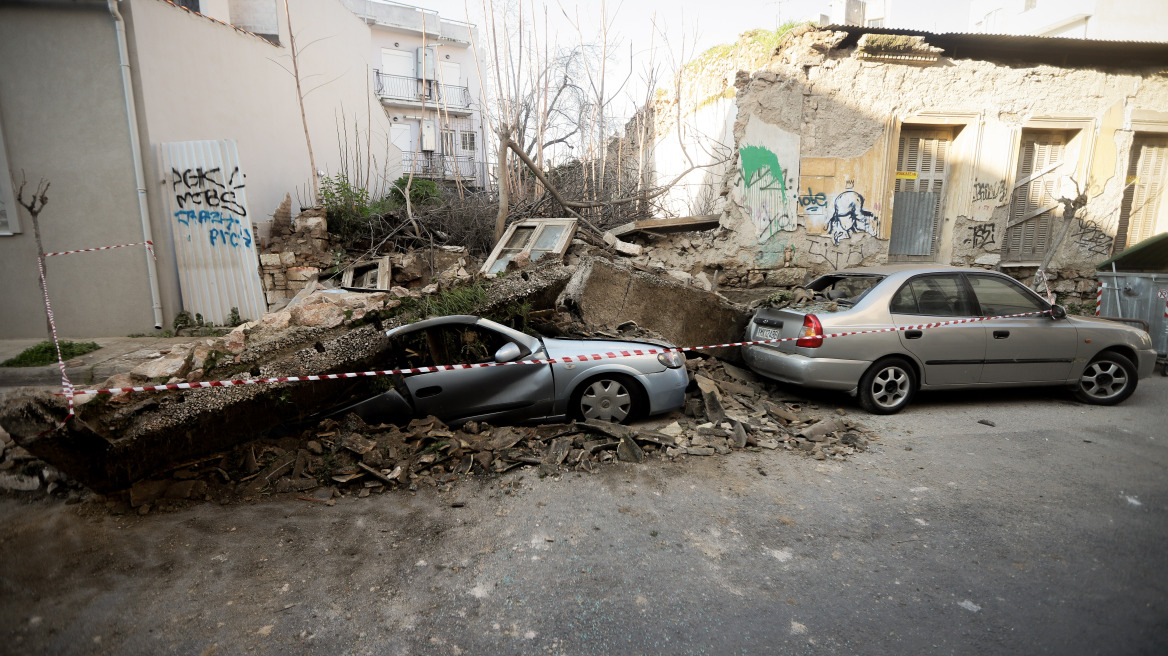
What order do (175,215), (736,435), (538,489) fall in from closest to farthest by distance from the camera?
(538,489), (736,435), (175,215)

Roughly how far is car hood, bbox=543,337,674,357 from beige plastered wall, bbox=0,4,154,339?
23.8ft

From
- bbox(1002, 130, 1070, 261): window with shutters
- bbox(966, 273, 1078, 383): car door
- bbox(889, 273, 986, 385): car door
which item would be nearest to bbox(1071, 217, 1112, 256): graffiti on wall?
bbox(1002, 130, 1070, 261): window with shutters

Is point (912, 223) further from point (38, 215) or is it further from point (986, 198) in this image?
point (38, 215)

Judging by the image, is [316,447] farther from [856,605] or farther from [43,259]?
[43,259]

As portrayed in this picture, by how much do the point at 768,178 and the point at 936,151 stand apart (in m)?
3.37

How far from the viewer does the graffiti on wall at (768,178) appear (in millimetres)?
9188

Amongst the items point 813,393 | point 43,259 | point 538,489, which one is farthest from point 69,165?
point 813,393

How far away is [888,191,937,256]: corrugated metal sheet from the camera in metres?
9.98

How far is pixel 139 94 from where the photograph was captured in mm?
7965

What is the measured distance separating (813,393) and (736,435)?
6.37 ft

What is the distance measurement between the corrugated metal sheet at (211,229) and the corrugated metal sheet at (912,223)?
11.0m

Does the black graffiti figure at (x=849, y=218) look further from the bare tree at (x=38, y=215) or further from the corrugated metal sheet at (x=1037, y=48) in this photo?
the bare tree at (x=38, y=215)

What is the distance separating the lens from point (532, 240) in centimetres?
901

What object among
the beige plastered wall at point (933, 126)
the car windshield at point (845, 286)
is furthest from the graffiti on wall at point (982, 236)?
the car windshield at point (845, 286)
